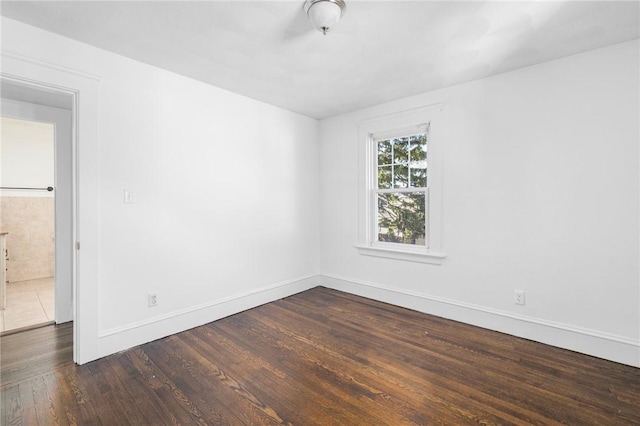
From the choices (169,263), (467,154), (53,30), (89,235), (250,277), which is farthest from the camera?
(250,277)

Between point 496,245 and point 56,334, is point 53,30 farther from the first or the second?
point 496,245

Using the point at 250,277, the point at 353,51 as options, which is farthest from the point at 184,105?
the point at 250,277

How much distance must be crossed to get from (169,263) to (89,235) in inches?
28.2

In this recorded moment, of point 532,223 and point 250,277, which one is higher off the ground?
point 532,223

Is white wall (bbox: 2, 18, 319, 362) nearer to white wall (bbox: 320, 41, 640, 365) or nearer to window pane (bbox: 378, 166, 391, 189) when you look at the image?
window pane (bbox: 378, 166, 391, 189)

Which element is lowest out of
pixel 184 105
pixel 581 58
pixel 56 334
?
pixel 56 334

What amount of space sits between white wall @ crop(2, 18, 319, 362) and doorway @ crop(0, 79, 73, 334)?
109 cm

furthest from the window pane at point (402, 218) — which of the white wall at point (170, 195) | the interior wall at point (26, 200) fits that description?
the interior wall at point (26, 200)

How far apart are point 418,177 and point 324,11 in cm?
227

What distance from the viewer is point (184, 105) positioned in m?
3.03

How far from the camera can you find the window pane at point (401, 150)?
3777 millimetres

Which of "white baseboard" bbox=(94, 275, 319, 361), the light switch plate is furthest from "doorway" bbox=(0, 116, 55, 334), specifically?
the light switch plate

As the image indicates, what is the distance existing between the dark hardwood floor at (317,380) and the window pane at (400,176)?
171cm

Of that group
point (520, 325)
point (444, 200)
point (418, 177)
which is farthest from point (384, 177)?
point (520, 325)
